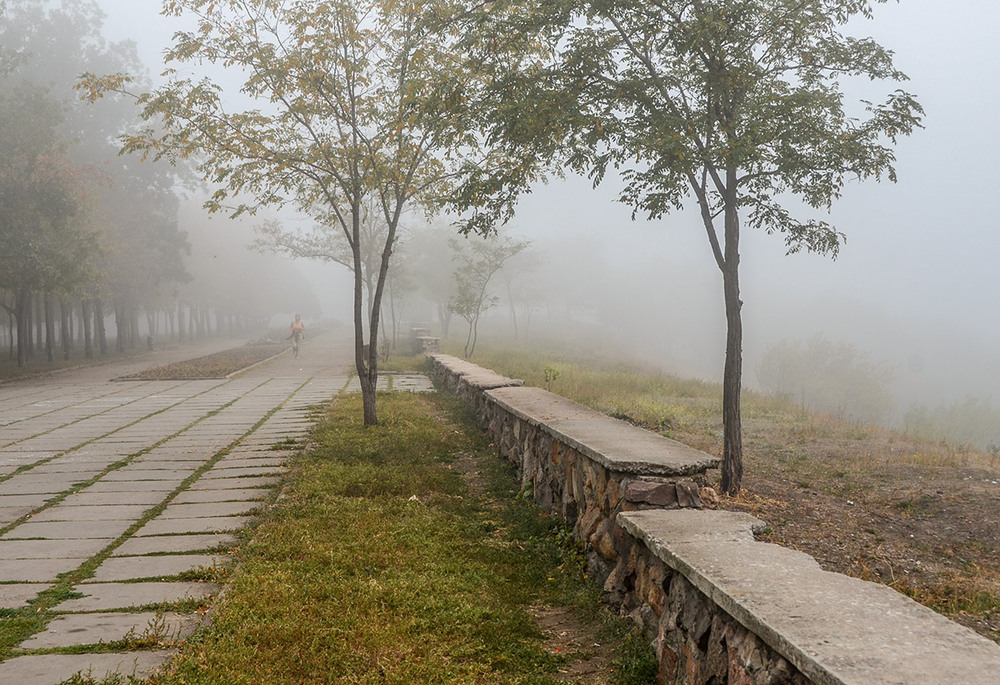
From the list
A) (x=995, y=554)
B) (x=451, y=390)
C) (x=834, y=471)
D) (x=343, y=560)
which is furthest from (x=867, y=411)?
(x=343, y=560)

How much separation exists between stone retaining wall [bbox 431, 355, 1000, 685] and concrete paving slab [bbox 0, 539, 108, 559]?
3.49 meters

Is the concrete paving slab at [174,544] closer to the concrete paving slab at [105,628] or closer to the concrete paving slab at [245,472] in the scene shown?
the concrete paving slab at [105,628]

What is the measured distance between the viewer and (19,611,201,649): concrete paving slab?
3332mm

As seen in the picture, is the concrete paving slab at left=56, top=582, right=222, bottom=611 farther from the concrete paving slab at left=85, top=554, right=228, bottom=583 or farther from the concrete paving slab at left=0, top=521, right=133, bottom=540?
the concrete paving slab at left=0, top=521, right=133, bottom=540

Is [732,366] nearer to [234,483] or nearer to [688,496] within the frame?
[688,496]

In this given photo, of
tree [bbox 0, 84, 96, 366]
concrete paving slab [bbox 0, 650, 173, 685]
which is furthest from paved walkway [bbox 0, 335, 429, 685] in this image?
tree [bbox 0, 84, 96, 366]

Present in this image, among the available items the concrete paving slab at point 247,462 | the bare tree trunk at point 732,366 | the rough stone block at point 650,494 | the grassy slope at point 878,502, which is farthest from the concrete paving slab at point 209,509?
the bare tree trunk at point 732,366

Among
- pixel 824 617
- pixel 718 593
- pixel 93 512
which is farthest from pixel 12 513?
pixel 824 617

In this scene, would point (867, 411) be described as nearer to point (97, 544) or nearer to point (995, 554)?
point (995, 554)

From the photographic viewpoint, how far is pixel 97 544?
4.96 metres

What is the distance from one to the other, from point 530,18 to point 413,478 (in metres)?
5.00

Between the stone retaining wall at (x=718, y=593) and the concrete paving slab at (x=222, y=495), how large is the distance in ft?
9.21

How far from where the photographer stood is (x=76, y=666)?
3.07 m

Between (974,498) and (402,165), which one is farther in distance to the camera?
(402,165)
